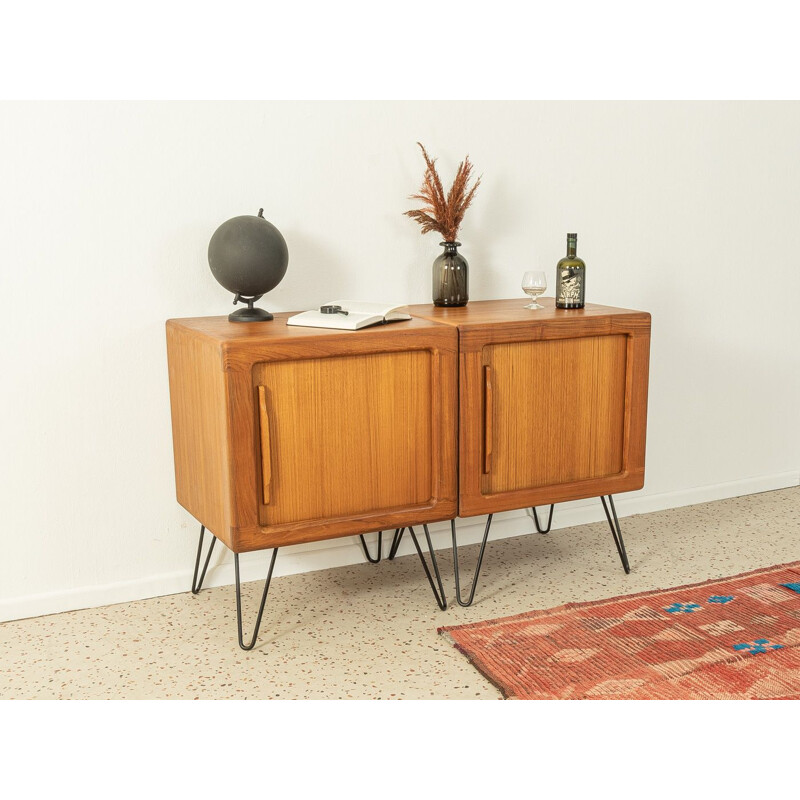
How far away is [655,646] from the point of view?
2.37m

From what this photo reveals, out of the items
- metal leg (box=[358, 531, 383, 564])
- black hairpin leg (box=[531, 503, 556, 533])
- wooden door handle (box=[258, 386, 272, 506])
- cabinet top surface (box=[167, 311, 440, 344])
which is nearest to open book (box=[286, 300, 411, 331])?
cabinet top surface (box=[167, 311, 440, 344])

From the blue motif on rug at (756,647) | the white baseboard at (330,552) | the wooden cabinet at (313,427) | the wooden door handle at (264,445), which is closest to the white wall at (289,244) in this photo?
the white baseboard at (330,552)

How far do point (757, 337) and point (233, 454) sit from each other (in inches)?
89.6

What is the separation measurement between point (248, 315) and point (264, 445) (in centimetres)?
42

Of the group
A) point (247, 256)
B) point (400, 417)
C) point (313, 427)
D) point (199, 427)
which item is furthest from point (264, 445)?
point (247, 256)

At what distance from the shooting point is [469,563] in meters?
2.99

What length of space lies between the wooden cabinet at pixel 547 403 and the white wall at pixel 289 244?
0.43 m

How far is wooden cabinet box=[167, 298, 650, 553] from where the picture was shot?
89.7 inches

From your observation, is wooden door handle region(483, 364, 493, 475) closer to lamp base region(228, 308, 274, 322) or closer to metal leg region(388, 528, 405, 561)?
metal leg region(388, 528, 405, 561)

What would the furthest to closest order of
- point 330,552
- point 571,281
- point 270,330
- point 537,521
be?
point 537,521 < point 330,552 < point 571,281 < point 270,330

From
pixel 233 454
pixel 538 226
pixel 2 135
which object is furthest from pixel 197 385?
pixel 538 226

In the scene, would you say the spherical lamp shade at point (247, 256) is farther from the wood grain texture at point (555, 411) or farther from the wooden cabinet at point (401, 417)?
the wood grain texture at point (555, 411)

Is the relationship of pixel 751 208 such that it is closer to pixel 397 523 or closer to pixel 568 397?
pixel 568 397

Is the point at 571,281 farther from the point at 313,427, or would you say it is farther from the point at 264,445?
the point at 264,445
